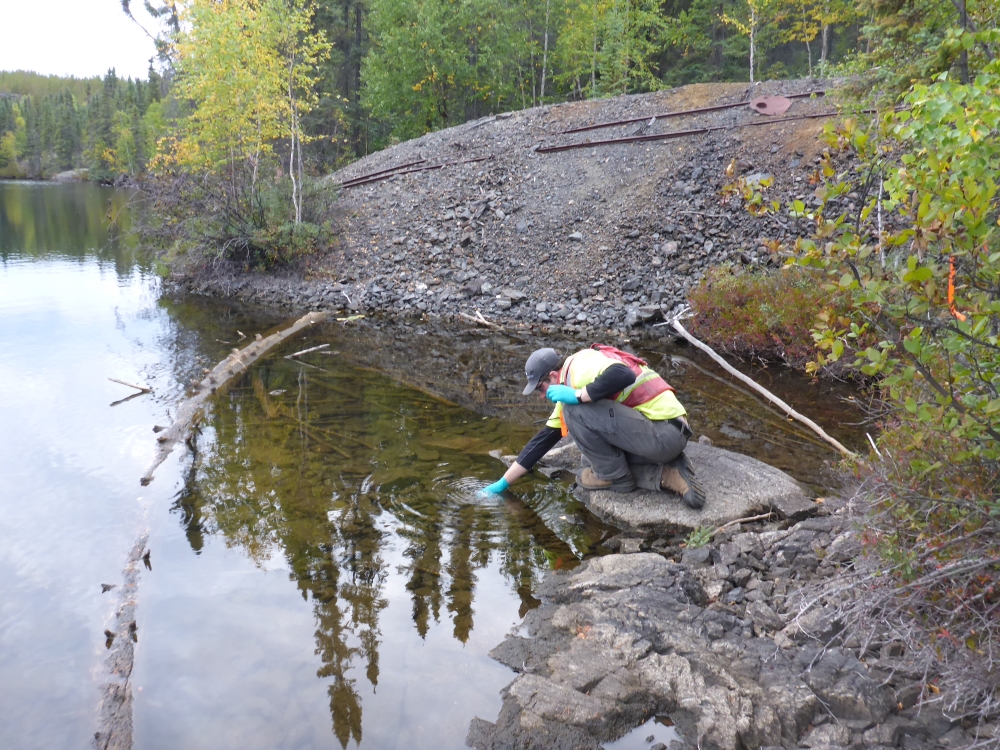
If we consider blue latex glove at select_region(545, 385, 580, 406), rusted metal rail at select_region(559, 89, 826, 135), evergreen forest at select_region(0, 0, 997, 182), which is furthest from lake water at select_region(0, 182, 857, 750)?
evergreen forest at select_region(0, 0, 997, 182)

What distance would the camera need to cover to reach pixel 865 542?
3.72 m

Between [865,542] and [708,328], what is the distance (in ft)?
24.8

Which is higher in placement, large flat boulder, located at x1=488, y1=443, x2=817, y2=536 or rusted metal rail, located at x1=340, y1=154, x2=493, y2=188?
rusted metal rail, located at x1=340, y1=154, x2=493, y2=188

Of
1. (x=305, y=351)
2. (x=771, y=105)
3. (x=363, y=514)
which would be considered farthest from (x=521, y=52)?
(x=363, y=514)

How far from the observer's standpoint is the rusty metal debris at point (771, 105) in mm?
16266

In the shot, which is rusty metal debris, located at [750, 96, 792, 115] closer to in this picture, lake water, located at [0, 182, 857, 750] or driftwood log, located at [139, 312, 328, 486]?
lake water, located at [0, 182, 857, 750]

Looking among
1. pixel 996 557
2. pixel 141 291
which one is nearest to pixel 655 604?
pixel 996 557

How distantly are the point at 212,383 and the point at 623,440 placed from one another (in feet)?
20.0

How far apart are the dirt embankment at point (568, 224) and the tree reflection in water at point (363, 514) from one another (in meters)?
5.90

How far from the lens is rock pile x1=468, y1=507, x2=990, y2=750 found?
3.21 meters

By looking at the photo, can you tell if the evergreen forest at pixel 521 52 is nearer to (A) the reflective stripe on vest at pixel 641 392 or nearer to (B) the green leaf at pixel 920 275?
(A) the reflective stripe on vest at pixel 641 392

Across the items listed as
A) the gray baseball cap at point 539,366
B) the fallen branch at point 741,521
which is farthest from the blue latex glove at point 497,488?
the fallen branch at point 741,521

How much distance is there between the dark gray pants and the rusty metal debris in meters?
13.4

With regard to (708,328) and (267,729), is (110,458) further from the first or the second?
(708,328)
